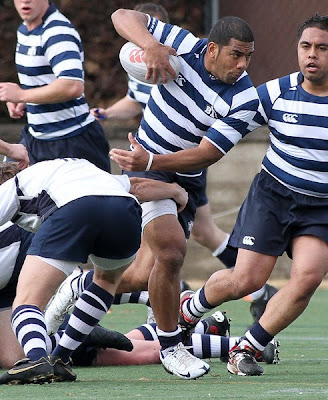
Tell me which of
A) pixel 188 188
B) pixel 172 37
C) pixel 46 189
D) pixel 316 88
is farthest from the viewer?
pixel 188 188

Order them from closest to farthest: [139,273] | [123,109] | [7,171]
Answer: [7,171]
[139,273]
[123,109]

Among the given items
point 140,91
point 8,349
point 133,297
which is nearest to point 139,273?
point 133,297

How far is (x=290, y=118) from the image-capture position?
5770mm

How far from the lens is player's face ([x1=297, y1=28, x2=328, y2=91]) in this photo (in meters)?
5.75

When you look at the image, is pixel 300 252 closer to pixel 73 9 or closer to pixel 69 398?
pixel 69 398

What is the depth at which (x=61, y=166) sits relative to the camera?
16.5ft

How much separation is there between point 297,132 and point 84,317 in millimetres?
1480

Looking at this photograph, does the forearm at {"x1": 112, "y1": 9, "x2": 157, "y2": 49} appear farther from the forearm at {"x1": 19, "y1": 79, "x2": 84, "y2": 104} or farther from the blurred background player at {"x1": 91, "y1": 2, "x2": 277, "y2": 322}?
the blurred background player at {"x1": 91, "y1": 2, "x2": 277, "y2": 322}

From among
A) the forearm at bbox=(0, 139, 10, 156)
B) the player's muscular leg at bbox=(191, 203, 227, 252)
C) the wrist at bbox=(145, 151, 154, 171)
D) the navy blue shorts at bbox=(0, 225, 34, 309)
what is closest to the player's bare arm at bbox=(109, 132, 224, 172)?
the wrist at bbox=(145, 151, 154, 171)

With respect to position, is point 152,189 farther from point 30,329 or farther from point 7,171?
point 30,329

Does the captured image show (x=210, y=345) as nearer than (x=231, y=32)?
No

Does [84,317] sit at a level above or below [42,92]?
below

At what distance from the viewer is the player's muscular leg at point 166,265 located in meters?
5.73

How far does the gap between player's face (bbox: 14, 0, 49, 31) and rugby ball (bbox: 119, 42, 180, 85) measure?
216cm
